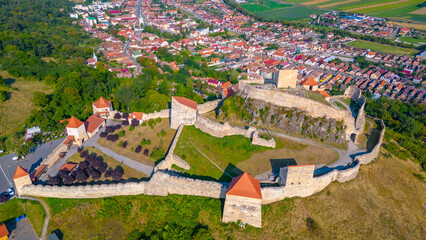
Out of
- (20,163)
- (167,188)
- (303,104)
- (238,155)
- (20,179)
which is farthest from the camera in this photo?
(303,104)

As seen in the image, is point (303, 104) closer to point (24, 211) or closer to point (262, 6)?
point (24, 211)

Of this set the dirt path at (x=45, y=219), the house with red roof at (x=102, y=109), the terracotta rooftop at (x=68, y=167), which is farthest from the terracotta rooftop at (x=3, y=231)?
the house with red roof at (x=102, y=109)

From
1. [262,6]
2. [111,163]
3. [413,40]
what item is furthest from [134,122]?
[262,6]

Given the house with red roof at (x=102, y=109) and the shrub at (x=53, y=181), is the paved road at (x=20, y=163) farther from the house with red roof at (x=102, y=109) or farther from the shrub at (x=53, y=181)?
the house with red roof at (x=102, y=109)

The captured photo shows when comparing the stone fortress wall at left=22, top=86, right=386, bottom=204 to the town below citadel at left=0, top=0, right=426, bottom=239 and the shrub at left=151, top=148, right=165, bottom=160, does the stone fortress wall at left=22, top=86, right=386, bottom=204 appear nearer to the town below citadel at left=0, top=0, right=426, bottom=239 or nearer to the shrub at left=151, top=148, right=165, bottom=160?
the town below citadel at left=0, top=0, right=426, bottom=239

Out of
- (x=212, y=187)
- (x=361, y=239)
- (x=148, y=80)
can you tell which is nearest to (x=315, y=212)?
(x=361, y=239)

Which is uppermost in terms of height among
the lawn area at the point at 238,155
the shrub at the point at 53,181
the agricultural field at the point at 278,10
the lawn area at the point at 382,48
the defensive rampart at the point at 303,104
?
the defensive rampart at the point at 303,104
